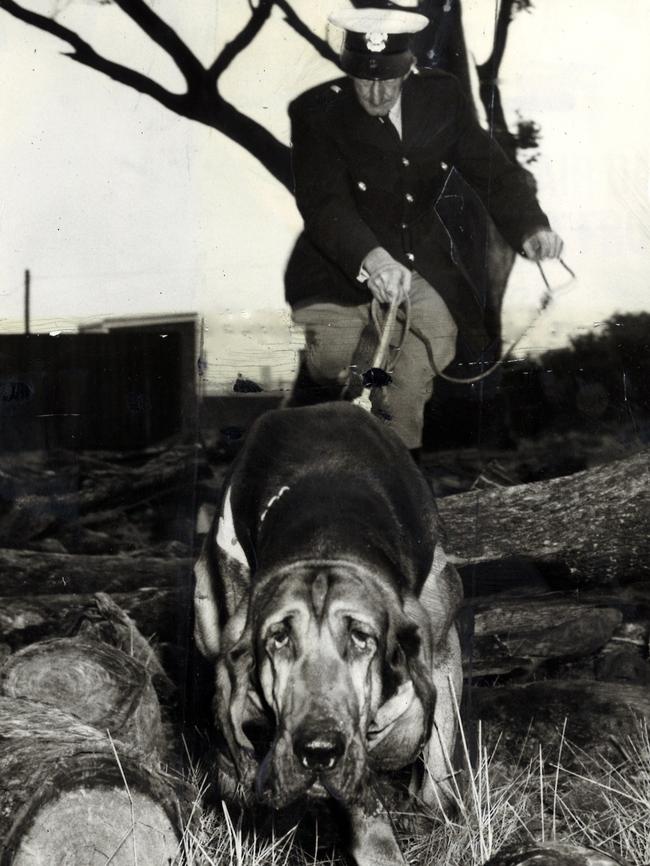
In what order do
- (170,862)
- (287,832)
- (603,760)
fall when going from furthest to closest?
(603,760) → (287,832) → (170,862)

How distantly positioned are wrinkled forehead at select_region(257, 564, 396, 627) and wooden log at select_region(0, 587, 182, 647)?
2.02ft

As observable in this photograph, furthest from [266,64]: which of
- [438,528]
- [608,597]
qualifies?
[608,597]

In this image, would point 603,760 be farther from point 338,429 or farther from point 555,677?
point 338,429

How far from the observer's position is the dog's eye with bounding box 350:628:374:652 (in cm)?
468

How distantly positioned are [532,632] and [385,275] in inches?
60.4

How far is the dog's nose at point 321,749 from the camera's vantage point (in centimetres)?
450

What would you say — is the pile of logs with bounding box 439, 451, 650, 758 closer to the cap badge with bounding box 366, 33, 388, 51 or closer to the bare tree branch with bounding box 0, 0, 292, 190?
the bare tree branch with bounding box 0, 0, 292, 190

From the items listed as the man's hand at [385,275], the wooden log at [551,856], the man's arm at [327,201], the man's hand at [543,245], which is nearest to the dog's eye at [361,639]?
the wooden log at [551,856]

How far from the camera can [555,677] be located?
5.38m

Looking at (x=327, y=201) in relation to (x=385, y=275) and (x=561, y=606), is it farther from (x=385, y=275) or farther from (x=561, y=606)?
(x=561, y=606)

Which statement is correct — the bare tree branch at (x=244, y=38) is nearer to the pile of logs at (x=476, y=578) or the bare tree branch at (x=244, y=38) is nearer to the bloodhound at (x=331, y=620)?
the bloodhound at (x=331, y=620)

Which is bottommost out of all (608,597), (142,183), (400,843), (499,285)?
(400,843)

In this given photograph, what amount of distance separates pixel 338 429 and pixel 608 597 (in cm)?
131

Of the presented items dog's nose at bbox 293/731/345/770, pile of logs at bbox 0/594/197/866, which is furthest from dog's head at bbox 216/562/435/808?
pile of logs at bbox 0/594/197/866
